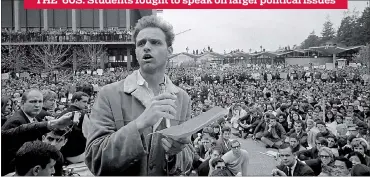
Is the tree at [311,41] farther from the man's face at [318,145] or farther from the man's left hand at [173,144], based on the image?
the man's left hand at [173,144]

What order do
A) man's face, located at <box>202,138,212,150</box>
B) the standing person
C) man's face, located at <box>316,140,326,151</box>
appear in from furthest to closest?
man's face, located at <box>202,138,212,150</box>
man's face, located at <box>316,140,326,151</box>
the standing person

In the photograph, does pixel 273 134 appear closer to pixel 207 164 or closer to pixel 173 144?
pixel 207 164

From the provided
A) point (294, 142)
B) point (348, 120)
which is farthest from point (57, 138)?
point (348, 120)

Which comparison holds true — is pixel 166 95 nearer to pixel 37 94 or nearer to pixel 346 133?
pixel 37 94

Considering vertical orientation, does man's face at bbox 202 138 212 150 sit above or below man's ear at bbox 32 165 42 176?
below

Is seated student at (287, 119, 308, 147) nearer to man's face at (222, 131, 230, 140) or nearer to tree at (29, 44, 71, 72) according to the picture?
man's face at (222, 131, 230, 140)

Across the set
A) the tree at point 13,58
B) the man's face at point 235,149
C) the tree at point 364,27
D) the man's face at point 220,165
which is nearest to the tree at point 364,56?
the tree at point 364,27

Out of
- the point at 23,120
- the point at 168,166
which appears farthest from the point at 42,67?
the point at 168,166

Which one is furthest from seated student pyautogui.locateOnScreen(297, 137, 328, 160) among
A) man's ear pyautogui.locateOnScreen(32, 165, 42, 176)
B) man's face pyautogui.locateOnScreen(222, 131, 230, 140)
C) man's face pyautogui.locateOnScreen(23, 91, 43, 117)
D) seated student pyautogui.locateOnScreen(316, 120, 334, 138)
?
man's ear pyautogui.locateOnScreen(32, 165, 42, 176)
